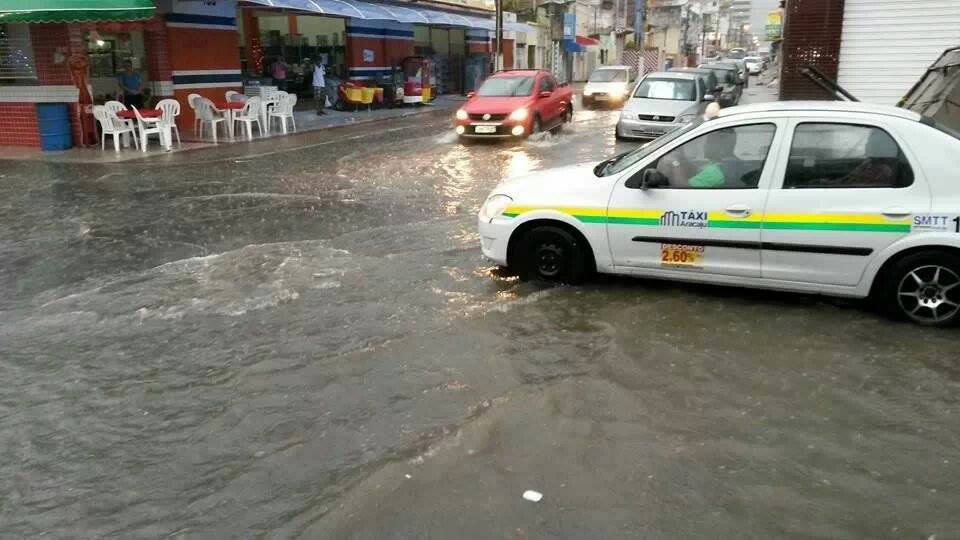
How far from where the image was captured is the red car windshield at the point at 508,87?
1766 cm

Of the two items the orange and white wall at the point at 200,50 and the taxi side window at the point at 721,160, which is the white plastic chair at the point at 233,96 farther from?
the taxi side window at the point at 721,160

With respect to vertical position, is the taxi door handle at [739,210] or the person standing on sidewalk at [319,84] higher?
the person standing on sidewalk at [319,84]

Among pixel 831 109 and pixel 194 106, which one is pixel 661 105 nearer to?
pixel 194 106

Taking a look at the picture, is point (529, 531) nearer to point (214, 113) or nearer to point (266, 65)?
point (214, 113)

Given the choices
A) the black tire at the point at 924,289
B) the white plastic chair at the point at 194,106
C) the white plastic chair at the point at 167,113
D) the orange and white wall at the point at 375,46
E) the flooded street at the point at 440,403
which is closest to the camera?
the flooded street at the point at 440,403

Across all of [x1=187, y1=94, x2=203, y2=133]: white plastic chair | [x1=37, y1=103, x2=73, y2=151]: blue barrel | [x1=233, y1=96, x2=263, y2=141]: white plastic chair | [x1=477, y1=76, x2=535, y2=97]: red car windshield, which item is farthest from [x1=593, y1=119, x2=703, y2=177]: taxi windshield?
[x1=187, y1=94, x2=203, y2=133]: white plastic chair

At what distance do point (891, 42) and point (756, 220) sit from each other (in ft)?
31.5

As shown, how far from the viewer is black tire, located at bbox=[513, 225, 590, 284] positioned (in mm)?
6070

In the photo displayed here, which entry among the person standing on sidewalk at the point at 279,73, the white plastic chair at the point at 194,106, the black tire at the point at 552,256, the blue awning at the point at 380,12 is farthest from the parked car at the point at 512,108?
the black tire at the point at 552,256

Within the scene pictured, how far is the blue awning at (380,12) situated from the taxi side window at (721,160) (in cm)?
1421

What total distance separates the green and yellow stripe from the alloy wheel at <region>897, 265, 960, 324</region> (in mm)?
339

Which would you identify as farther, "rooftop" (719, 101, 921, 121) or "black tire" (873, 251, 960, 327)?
"rooftop" (719, 101, 921, 121)

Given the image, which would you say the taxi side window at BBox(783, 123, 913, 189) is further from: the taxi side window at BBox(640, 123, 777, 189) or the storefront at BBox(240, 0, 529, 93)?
the storefront at BBox(240, 0, 529, 93)

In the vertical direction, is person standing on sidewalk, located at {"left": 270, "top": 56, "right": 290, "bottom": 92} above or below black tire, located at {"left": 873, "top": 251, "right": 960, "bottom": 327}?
above
